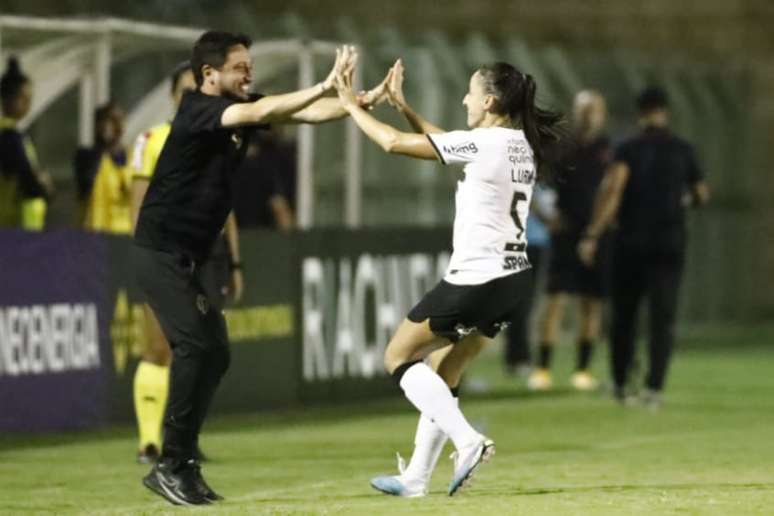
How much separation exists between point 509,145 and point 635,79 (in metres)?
16.3

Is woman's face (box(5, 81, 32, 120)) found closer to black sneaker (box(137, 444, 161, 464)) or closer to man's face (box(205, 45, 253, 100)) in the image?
black sneaker (box(137, 444, 161, 464))

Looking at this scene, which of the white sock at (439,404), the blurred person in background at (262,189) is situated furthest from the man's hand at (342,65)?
the blurred person in background at (262,189)

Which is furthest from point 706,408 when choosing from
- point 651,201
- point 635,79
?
point 635,79

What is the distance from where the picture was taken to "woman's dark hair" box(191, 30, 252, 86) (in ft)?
34.8

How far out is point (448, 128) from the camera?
76.9 feet

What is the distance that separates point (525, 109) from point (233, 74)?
1.32 meters

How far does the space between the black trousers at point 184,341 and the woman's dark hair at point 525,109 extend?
1.57 meters

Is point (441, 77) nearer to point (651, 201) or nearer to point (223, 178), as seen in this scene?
point (651, 201)

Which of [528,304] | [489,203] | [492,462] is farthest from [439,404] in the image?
[528,304]

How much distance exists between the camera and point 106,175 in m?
15.1

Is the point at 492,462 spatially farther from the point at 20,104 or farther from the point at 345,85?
the point at 20,104

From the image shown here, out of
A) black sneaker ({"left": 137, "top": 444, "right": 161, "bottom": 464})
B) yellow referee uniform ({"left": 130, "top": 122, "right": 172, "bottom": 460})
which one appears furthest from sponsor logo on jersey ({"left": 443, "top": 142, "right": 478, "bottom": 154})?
black sneaker ({"left": 137, "top": 444, "right": 161, "bottom": 464})

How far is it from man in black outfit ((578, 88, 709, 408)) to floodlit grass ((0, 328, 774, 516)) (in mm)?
610

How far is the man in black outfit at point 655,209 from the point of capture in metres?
16.6
